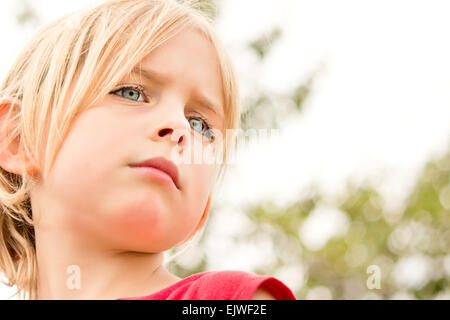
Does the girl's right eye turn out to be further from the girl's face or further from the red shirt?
the red shirt

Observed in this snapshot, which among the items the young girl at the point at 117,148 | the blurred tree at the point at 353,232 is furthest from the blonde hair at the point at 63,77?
the blurred tree at the point at 353,232

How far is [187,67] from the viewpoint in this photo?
88 centimetres

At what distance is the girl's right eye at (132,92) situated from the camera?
A: 2.83ft

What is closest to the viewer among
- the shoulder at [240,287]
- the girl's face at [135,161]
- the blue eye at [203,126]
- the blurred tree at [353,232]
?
the shoulder at [240,287]

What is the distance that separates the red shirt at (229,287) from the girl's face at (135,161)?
0.37 ft

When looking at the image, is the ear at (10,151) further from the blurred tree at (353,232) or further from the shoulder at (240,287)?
the blurred tree at (353,232)

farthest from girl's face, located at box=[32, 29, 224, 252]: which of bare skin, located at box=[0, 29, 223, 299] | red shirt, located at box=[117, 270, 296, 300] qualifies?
red shirt, located at box=[117, 270, 296, 300]

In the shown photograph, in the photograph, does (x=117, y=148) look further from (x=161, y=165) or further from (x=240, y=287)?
(x=240, y=287)

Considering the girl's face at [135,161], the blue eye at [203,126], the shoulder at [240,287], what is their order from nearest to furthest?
1. the shoulder at [240,287]
2. the girl's face at [135,161]
3. the blue eye at [203,126]

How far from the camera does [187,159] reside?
85cm

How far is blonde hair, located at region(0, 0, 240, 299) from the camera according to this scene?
87 cm

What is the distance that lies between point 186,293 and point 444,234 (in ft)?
12.6

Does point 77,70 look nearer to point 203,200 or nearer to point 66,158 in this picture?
point 66,158
